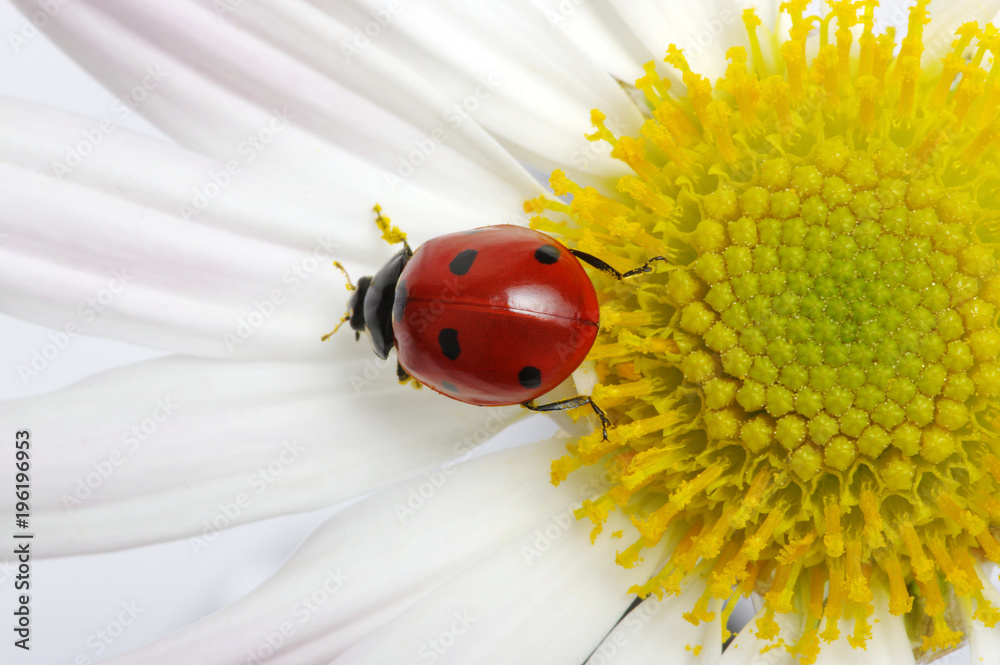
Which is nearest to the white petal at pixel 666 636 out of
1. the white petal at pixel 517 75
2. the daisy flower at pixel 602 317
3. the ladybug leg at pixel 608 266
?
the daisy flower at pixel 602 317

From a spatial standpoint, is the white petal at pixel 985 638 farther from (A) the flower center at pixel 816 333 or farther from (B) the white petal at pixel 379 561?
(B) the white petal at pixel 379 561

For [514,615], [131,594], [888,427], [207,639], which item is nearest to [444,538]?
[514,615]

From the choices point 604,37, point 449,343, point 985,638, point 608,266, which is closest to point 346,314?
point 449,343

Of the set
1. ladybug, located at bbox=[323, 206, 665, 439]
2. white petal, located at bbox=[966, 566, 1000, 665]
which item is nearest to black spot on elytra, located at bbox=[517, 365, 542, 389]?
ladybug, located at bbox=[323, 206, 665, 439]

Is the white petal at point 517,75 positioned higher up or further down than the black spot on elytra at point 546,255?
higher up

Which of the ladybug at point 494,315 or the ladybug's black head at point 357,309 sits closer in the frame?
the ladybug at point 494,315

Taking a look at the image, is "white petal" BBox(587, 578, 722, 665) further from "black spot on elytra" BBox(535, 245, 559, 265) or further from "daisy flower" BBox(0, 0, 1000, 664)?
"black spot on elytra" BBox(535, 245, 559, 265)

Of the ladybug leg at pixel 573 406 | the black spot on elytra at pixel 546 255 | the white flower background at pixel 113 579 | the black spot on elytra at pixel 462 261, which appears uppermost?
the black spot on elytra at pixel 546 255
